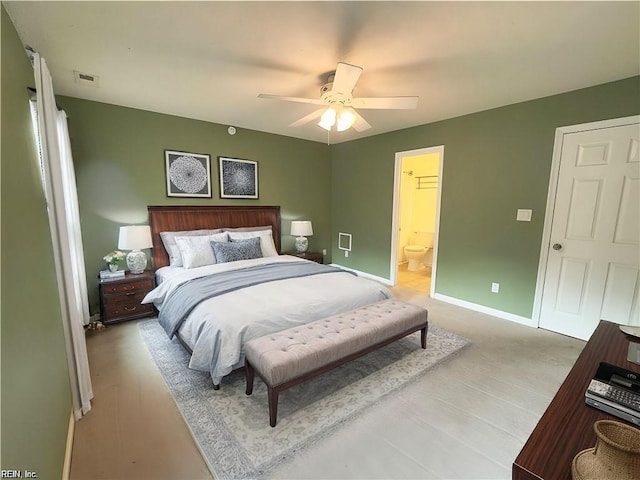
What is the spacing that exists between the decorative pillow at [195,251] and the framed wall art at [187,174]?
0.71m

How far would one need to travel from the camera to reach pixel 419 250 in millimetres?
5469

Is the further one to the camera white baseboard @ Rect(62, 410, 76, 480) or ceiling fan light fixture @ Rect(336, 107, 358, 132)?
ceiling fan light fixture @ Rect(336, 107, 358, 132)

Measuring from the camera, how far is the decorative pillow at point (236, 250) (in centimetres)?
341

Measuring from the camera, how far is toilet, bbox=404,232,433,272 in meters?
5.52

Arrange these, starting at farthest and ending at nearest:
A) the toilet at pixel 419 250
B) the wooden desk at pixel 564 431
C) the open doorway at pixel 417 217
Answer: the toilet at pixel 419 250
the open doorway at pixel 417 217
the wooden desk at pixel 564 431

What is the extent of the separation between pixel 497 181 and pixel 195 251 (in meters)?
3.63

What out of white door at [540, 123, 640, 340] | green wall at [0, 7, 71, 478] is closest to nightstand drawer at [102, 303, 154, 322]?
green wall at [0, 7, 71, 478]

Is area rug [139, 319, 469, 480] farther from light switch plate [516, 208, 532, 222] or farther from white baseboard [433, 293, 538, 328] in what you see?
light switch plate [516, 208, 532, 222]

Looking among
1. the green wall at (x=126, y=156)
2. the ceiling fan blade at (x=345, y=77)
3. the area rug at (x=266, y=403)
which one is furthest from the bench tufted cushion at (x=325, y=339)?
the green wall at (x=126, y=156)

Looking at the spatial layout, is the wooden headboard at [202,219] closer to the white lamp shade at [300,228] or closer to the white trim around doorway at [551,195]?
the white lamp shade at [300,228]

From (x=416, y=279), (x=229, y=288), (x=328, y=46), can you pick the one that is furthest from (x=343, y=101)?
(x=416, y=279)

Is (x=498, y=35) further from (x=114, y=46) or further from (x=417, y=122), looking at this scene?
(x=114, y=46)

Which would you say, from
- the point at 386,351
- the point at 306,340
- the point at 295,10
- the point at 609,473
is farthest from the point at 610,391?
the point at 295,10

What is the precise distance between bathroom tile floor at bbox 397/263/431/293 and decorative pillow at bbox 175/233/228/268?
3.09 metres
